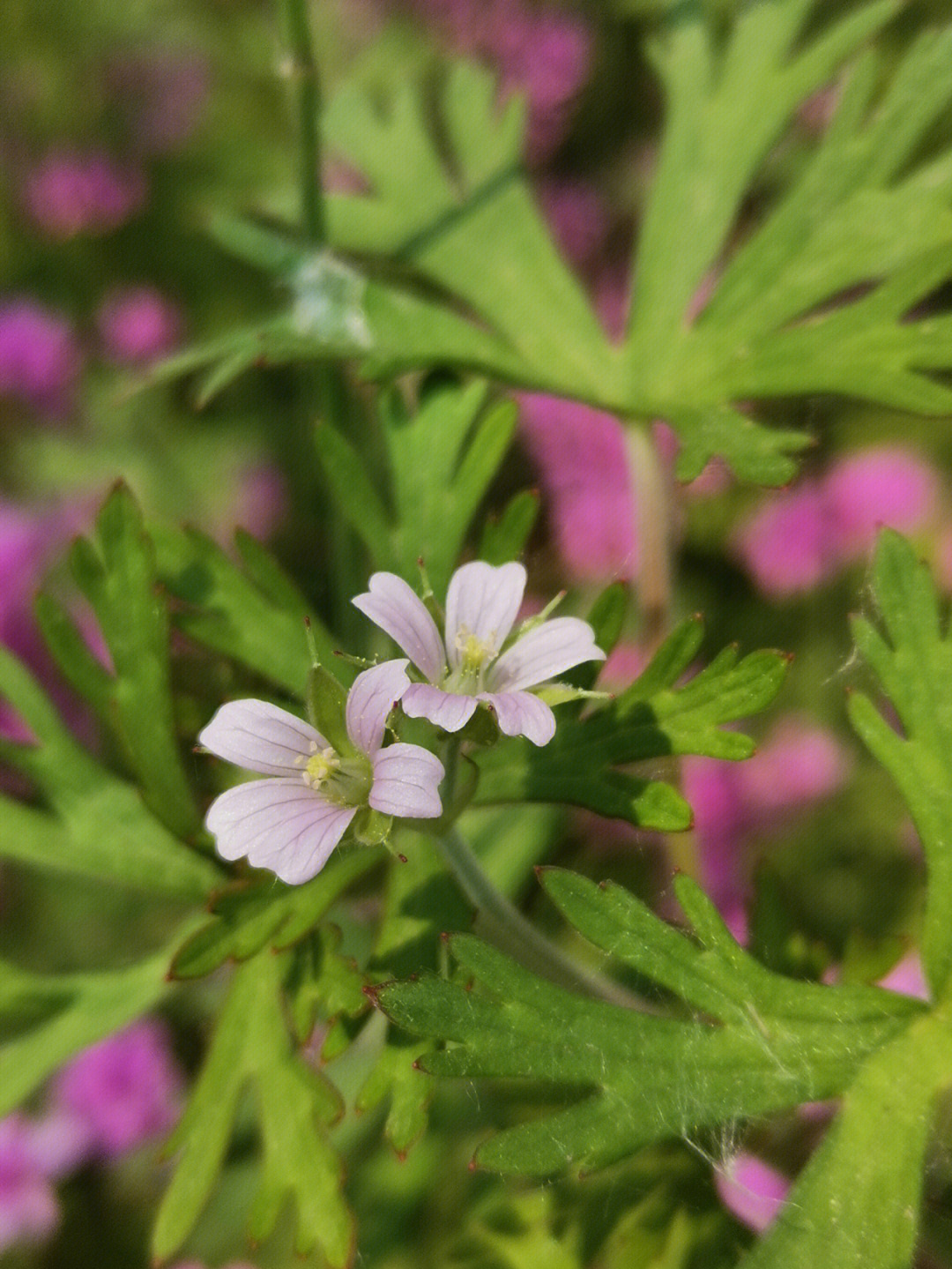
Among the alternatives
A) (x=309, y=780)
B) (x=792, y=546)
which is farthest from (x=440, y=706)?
(x=792, y=546)

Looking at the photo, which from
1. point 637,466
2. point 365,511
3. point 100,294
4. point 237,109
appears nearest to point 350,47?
point 237,109

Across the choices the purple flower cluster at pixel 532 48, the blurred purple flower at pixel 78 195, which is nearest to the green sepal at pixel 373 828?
the purple flower cluster at pixel 532 48

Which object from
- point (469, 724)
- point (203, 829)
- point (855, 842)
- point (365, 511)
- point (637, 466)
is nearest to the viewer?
point (469, 724)

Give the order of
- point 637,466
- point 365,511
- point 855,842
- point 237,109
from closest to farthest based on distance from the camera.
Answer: point 365,511 → point 637,466 → point 855,842 → point 237,109

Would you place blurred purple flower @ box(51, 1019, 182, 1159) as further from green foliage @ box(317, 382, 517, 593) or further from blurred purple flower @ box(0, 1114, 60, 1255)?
green foliage @ box(317, 382, 517, 593)

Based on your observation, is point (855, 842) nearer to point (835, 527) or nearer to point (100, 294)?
point (835, 527)

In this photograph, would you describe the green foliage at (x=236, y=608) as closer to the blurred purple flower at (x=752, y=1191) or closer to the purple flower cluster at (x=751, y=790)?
the blurred purple flower at (x=752, y=1191)

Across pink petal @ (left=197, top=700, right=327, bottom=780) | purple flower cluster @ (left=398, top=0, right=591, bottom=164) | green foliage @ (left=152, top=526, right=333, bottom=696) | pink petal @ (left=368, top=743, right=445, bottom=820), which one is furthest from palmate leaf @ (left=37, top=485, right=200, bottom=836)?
purple flower cluster @ (left=398, top=0, right=591, bottom=164)
